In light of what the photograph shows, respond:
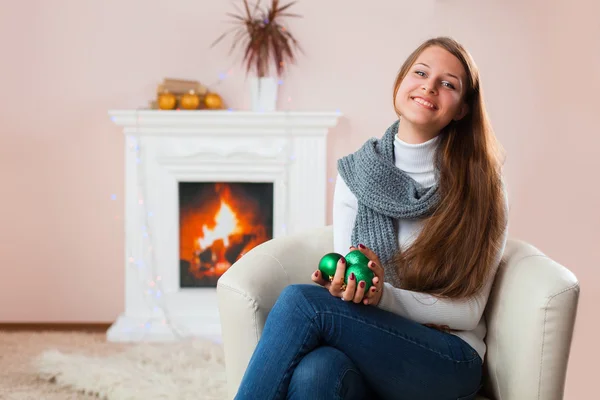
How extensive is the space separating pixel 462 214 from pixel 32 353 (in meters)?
2.02

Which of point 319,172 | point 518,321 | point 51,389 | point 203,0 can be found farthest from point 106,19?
point 518,321

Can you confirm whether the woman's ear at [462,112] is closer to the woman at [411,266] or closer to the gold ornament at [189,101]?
the woman at [411,266]

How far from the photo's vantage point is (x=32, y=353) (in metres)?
2.83

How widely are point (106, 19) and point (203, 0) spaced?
468mm

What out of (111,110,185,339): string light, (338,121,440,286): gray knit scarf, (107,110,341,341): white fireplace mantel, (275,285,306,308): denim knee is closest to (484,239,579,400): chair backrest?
(338,121,440,286): gray knit scarf

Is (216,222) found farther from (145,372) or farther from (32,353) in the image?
(32,353)

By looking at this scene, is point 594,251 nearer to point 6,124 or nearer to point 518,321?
point 518,321

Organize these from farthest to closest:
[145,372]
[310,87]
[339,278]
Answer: [310,87] < [145,372] < [339,278]

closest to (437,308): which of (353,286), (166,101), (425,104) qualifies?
(353,286)

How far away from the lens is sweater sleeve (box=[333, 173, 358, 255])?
70.4 inches

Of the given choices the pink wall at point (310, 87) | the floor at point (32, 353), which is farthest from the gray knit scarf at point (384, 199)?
the pink wall at point (310, 87)

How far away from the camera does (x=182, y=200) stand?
10.5 feet

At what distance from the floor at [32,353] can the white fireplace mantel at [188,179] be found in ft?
0.43

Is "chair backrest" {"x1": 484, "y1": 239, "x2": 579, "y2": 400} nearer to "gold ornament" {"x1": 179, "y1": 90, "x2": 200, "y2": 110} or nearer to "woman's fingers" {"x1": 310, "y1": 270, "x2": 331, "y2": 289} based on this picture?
"woman's fingers" {"x1": 310, "y1": 270, "x2": 331, "y2": 289}
